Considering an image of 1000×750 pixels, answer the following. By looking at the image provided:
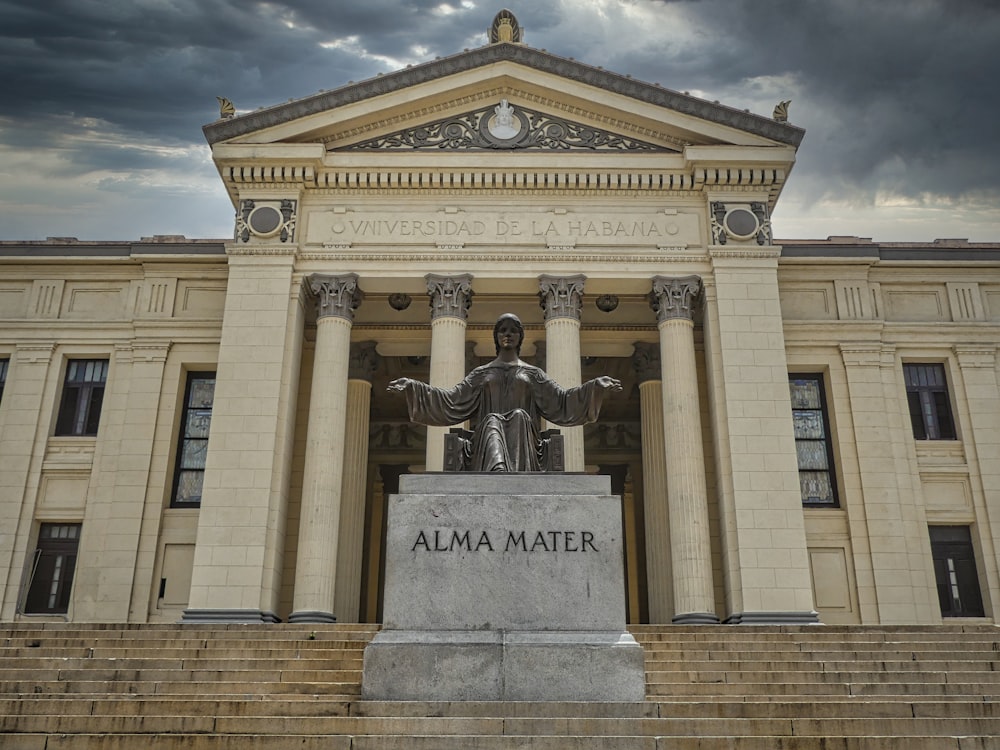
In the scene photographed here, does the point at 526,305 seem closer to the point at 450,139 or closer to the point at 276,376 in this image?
the point at 450,139

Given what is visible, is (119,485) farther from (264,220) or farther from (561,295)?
(561,295)

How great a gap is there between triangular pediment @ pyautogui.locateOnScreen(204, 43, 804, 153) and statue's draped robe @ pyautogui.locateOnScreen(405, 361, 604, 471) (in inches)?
636

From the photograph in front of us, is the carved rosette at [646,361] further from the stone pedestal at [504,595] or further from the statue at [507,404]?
the stone pedestal at [504,595]

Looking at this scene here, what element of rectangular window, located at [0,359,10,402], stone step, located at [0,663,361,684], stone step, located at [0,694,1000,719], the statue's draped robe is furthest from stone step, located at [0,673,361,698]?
rectangular window, located at [0,359,10,402]

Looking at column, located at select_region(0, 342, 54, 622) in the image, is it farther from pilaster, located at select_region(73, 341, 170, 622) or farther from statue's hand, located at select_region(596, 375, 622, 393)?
statue's hand, located at select_region(596, 375, 622, 393)

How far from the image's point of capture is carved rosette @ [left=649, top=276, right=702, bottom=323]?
27.1m

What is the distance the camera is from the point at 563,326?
87.9 feet

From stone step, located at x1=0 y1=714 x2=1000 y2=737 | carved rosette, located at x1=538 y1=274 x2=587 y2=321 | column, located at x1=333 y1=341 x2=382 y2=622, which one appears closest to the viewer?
stone step, located at x1=0 y1=714 x2=1000 y2=737

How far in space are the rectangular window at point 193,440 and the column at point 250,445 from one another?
7.61 ft

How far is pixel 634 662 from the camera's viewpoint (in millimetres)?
11195

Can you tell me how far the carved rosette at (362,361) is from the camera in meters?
31.3

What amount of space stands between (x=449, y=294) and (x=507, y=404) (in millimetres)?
14029

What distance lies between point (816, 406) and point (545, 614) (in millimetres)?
19594

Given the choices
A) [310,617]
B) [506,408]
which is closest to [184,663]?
[506,408]
